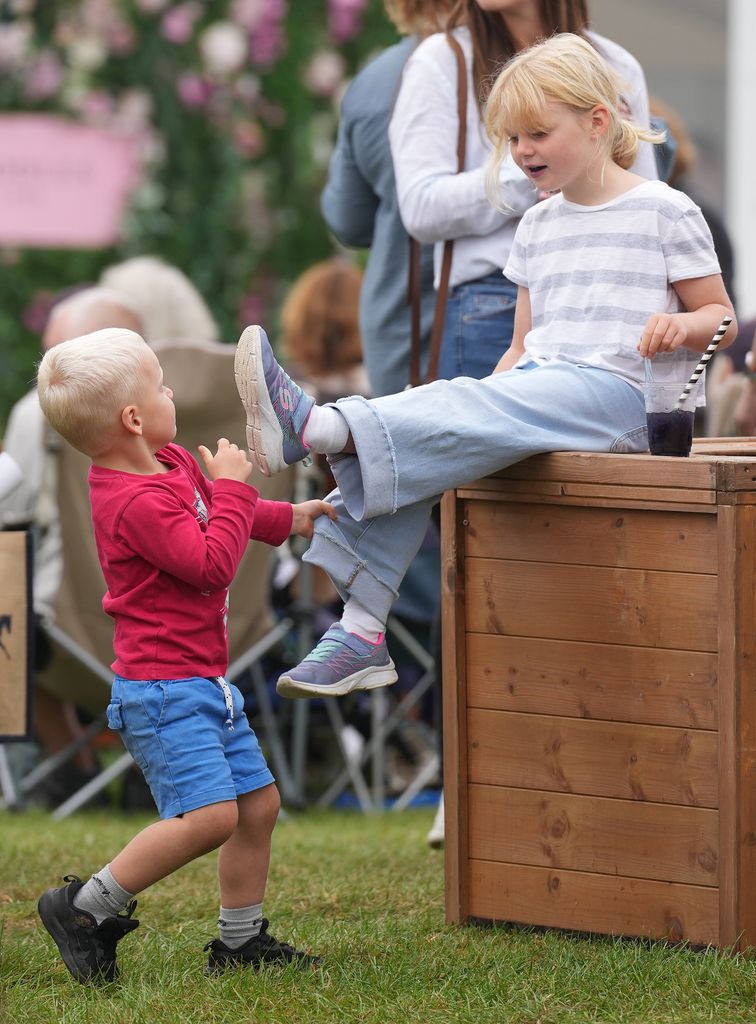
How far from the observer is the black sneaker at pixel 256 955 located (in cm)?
280

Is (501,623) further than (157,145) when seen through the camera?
No

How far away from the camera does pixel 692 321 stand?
284 cm

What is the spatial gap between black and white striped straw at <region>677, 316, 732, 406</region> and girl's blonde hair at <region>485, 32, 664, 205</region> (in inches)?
15.9

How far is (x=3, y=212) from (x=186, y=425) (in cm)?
233

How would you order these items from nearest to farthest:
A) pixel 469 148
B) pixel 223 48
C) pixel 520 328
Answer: pixel 520 328 < pixel 469 148 < pixel 223 48

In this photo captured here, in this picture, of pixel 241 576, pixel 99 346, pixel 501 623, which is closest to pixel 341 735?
pixel 241 576

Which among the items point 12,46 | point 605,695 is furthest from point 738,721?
point 12,46

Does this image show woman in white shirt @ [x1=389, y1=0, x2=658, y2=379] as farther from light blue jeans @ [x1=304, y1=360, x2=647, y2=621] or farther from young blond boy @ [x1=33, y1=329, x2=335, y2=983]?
young blond boy @ [x1=33, y1=329, x2=335, y2=983]

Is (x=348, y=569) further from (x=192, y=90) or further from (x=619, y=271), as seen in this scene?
(x=192, y=90)

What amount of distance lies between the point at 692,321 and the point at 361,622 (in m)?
0.77

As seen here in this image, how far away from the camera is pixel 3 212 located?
6.71 metres

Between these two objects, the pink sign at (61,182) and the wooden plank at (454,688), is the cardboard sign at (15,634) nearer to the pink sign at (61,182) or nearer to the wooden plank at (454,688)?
the wooden plank at (454,688)

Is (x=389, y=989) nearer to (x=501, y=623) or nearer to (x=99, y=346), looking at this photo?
(x=501, y=623)

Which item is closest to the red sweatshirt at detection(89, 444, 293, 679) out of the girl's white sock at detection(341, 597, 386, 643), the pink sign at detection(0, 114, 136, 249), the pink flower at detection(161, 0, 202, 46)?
the girl's white sock at detection(341, 597, 386, 643)
